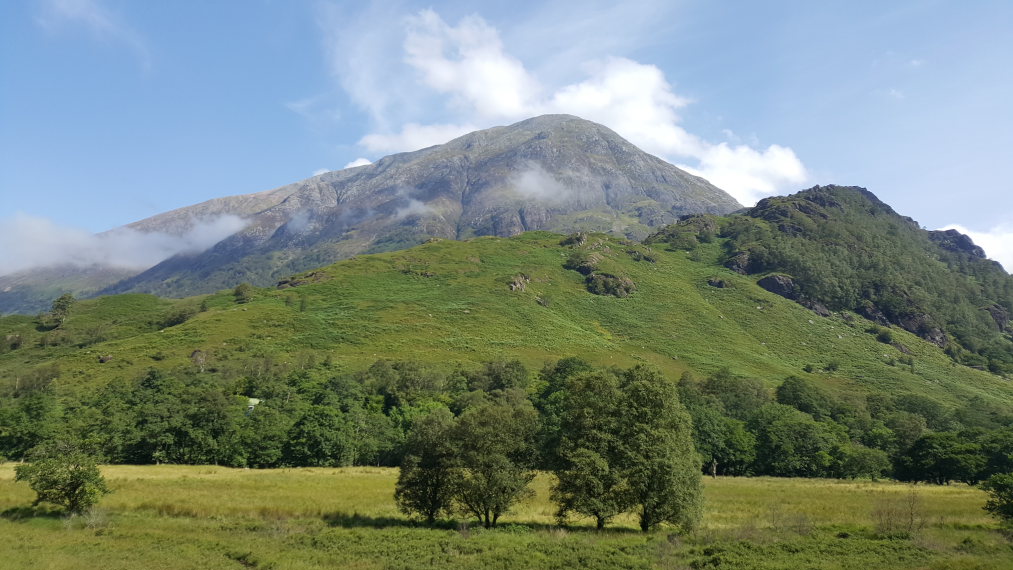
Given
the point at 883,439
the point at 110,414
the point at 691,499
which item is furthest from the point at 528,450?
the point at 883,439

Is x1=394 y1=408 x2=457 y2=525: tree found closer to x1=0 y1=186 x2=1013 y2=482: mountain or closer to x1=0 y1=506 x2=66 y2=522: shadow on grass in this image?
x1=0 y1=506 x2=66 y2=522: shadow on grass

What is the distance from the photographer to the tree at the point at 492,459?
33656 millimetres

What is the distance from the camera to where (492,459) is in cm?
3381

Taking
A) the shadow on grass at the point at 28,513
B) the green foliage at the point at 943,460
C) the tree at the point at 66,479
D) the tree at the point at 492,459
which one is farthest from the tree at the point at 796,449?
the shadow on grass at the point at 28,513

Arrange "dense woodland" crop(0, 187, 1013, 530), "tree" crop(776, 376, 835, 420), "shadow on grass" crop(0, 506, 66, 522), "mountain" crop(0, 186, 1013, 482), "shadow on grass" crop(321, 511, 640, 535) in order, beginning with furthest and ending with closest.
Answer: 1. "tree" crop(776, 376, 835, 420)
2. "mountain" crop(0, 186, 1013, 482)
3. "dense woodland" crop(0, 187, 1013, 530)
4. "shadow on grass" crop(0, 506, 66, 522)
5. "shadow on grass" crop(321, 511, 640, 535)

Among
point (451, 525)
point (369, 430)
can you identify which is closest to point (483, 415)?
point (451, 525)

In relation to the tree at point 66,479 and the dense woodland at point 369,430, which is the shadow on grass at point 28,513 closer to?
the tree at point 66,479

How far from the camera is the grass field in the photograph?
25.8 metres

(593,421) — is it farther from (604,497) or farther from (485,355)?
(485,355)

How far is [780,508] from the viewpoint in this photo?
43250 mm

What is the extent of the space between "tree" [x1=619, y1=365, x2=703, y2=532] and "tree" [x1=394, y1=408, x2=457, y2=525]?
476 inches

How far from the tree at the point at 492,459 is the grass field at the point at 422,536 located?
1737 millimetres

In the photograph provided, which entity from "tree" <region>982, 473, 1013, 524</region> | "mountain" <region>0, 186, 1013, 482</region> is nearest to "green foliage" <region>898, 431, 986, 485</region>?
"mountain" <region>0, 186, 1013, 482</region>

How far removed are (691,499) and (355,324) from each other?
16447 cm
